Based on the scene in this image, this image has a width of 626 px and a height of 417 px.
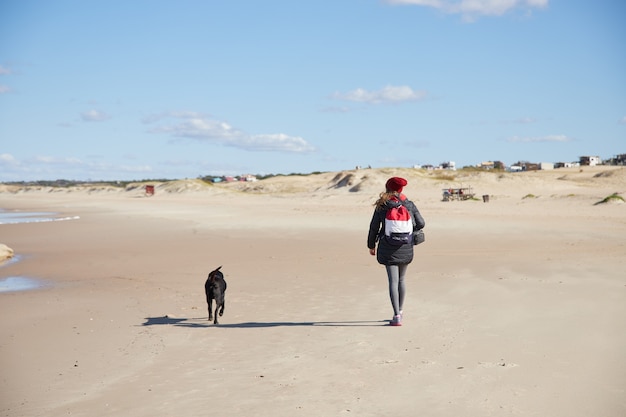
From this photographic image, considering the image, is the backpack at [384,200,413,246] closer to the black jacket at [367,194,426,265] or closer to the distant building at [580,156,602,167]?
the black jacket at [367,194,426,265]

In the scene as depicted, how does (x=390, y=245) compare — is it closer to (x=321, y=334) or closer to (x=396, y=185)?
(x=396, y=185)

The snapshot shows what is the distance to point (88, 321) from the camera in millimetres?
8930

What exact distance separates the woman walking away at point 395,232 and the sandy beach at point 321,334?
1.86ft

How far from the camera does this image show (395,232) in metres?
7.99

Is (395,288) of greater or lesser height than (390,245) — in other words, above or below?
below

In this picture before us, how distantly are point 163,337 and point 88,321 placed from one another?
1760mm

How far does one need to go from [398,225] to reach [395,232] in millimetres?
103

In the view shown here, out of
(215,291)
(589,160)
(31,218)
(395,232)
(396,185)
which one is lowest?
(31,218)

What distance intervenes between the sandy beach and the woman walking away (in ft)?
1.86

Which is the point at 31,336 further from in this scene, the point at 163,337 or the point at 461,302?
the point at 461,302

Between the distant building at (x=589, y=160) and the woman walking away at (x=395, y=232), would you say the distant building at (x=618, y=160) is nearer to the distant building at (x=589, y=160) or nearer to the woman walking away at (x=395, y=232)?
the distant building at (x=589, y=160)

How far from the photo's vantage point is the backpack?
7.98m

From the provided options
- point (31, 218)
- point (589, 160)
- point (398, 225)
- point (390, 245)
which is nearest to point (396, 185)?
point (398, 225)

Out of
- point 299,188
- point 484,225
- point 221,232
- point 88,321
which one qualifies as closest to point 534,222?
point 484,225
